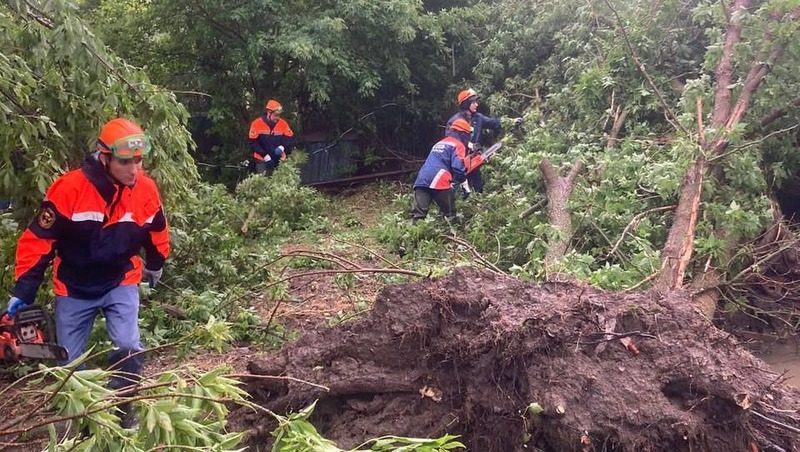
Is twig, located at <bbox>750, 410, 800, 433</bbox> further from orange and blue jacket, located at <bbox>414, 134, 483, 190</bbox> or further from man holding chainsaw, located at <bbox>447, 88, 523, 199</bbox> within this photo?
man holding chainsaw, located at <bbox>447, 88, 523, 199</bbox>

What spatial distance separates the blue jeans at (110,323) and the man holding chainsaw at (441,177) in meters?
4.59

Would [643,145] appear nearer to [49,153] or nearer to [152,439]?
[49,153]

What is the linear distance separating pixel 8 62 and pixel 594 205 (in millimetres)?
4227

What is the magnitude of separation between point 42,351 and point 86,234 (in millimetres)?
602

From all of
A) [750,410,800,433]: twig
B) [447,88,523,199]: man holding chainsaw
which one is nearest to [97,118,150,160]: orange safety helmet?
[750,410,800,433]: twig

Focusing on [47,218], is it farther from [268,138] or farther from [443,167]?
[268,138]

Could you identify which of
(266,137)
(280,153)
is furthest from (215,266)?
(266,137)

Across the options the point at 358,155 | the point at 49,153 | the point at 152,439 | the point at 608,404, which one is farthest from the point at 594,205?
the point at 358,155

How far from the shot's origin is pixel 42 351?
11.3ft

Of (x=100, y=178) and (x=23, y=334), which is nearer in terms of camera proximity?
(x=100, y=178)

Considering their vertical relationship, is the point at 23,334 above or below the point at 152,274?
below

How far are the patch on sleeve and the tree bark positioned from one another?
2791 millimetres

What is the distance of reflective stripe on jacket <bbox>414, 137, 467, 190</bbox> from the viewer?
7910mm

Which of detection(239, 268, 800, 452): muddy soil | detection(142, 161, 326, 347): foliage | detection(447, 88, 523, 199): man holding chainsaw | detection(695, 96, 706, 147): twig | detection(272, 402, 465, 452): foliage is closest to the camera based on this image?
detection(272, 402, 465, 452): foliage
